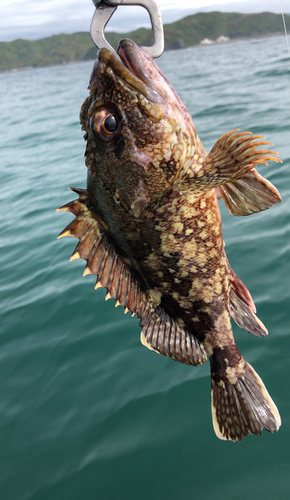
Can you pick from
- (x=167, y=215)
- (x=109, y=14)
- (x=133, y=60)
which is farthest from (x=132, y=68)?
(x=167, y=215)

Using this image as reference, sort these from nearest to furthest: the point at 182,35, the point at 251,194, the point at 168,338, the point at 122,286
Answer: the point at 251,194
the point at 122,286
the point at 168,338
the point at 182,35

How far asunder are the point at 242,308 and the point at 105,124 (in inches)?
63.8

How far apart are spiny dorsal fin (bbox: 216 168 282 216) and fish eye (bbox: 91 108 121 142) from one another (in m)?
0.77

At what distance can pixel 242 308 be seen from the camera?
2.76 meters

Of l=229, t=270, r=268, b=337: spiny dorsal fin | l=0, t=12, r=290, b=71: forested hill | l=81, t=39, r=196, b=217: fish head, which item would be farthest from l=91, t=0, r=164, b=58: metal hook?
l=0, t=12, r=290, b=71: forested hill

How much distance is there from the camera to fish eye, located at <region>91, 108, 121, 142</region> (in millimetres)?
2133

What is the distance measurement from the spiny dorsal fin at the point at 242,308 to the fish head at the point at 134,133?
98 cm

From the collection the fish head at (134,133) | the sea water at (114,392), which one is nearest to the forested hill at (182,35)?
the sea water at (114,392)

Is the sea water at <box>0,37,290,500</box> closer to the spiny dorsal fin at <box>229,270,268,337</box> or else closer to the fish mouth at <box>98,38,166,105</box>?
the spiny dorsal fin at <box>229,270,268,337</box>

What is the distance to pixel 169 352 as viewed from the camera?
265 cm

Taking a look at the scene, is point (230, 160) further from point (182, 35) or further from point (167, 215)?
point (182, 35)

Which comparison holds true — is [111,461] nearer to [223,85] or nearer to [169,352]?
[169,352]

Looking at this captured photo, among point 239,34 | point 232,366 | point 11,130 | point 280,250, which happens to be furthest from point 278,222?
point 239,34

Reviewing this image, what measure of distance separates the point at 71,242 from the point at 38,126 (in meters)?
15.4
